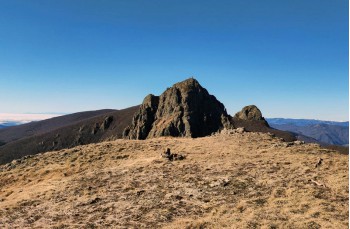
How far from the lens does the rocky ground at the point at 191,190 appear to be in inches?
685

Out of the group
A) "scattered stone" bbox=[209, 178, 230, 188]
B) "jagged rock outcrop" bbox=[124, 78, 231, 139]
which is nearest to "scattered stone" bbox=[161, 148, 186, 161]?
"scattered stone" bbox=[209, 178, 230, 188]

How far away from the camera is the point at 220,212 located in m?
18.0

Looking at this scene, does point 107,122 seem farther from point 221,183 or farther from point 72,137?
point 221,183

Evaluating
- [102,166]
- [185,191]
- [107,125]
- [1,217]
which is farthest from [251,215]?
[107,125]

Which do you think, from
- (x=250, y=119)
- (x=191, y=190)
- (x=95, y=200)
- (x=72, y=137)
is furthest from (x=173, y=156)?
(x=72, y=137)

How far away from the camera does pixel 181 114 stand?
258 ft

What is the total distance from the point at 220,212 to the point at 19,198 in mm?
17287

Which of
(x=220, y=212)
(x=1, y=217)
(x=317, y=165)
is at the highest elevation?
(x=317, y=165)

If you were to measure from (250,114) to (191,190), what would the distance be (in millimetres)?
100811

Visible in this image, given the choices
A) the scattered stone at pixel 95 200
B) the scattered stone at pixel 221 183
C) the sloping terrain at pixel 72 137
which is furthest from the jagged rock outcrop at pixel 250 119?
the scattered stone at pixel 95 200

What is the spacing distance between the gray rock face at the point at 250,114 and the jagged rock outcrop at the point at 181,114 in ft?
95.7

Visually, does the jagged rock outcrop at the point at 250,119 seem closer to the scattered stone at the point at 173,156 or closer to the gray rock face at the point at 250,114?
the gray rock face at the point at 250,114

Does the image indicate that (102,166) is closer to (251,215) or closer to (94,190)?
(94,190)

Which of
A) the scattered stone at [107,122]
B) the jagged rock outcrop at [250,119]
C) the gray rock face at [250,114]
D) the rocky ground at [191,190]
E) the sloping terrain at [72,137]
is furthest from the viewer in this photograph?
the scattered stone at [107,122]
